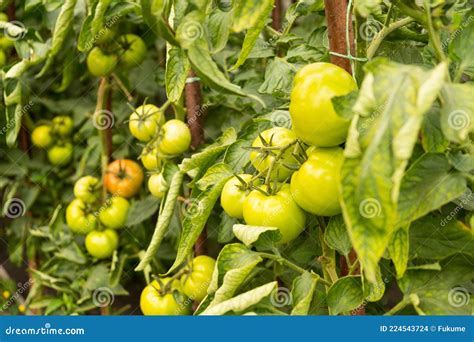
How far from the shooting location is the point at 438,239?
0.61 meters

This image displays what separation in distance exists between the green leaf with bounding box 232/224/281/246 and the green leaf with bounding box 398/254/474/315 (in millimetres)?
134

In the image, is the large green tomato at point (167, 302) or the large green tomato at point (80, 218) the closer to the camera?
the large green tomato at point (167, 302)

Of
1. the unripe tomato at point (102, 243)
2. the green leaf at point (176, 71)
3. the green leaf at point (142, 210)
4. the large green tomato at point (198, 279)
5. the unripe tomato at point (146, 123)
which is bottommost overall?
the unripe tomato at point (102, 243)

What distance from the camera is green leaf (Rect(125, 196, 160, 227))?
1141 mm

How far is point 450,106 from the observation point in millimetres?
428

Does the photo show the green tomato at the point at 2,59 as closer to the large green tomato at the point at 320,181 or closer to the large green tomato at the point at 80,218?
the large green tomato at the point at 80,218

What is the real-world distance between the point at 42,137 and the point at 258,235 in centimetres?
90

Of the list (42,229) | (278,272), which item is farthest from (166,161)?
(42,229)

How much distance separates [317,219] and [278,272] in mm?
155

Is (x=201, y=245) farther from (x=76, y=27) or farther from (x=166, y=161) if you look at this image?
(x=76, y=27)

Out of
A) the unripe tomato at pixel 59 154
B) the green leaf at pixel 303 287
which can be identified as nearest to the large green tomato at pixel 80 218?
the unripe tomato at pixel 59 154

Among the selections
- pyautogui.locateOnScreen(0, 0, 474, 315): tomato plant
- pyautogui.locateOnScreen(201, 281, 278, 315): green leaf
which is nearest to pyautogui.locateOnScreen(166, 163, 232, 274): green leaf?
pyautogui.locateOnScreen(0, 0, 474, 315): tomato plant

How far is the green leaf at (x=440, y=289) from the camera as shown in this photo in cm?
57

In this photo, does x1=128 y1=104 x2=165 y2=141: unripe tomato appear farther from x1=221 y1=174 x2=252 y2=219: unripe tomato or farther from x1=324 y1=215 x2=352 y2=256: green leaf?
x1=324 y1=215 x2=352 y2=256: green leaf
